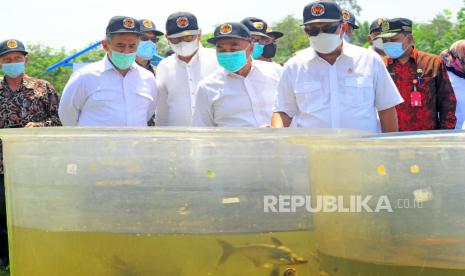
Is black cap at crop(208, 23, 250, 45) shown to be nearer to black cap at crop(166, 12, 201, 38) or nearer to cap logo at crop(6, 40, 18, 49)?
black cap at crop(166, 12, 201, 38)

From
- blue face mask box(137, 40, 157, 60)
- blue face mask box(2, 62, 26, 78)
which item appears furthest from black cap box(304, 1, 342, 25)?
blue face mask box(2, 62, 26, 78)

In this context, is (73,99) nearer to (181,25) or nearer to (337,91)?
(181,25)

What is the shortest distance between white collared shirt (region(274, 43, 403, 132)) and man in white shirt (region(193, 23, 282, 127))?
15.0 inches

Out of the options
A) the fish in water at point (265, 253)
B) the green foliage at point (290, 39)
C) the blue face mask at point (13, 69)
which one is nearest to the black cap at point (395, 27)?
the blue face mask at point (13, 69)

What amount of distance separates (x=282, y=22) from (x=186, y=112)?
4047 centimetres

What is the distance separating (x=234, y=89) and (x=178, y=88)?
2.18ft

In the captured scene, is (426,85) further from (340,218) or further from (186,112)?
(340,218)

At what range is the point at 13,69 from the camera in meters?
6.25

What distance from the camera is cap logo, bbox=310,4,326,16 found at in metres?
4.44

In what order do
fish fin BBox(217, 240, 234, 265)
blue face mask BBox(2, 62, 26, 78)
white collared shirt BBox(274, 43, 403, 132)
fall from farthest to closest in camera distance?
blue face mask BBox(2, 62, 26, 78), white collared shirt BBox(274, 43, 403, 132), fish fin BBox(217, 240, 234, 265)

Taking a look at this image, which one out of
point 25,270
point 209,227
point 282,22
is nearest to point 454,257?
point 209,227

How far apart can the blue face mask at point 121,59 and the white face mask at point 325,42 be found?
4.01 ft

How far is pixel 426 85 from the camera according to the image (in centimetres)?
550

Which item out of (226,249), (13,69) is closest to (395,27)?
(13,69)
